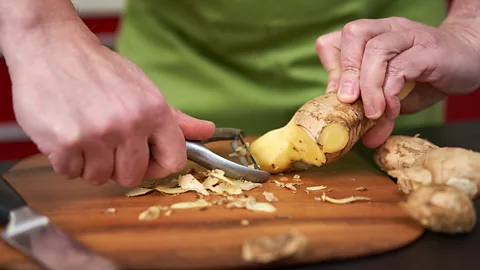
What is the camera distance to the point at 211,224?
0.73 meters

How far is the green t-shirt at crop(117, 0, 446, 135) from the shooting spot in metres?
1.23

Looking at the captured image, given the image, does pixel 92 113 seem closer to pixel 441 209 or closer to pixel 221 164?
pixel 221 164

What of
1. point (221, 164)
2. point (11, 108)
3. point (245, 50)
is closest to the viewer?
point (221, 164)

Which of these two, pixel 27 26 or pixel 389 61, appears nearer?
pixel 27 26

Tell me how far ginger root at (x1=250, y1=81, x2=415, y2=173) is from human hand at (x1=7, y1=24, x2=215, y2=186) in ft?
0.60

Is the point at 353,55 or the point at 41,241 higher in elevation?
the point at 353,55

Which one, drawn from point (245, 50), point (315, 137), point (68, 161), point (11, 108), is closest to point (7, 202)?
point (68, 161)

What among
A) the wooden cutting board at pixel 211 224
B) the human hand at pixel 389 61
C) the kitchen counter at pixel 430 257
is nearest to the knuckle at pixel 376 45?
the human hand at pixel 389 61

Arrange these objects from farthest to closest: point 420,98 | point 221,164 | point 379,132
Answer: point 420,98, point 379,132, point 221,164

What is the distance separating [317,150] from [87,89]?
368 mm

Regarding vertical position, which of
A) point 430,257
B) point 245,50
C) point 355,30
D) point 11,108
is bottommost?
point 11,108

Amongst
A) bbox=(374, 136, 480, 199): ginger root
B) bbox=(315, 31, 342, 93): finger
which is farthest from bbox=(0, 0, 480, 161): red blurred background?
bbox=(374, 136, 480, 199): ginger root

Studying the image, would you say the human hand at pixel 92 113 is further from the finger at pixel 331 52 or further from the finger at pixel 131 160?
the finger at pixel 331 52

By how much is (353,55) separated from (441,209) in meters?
0.33
